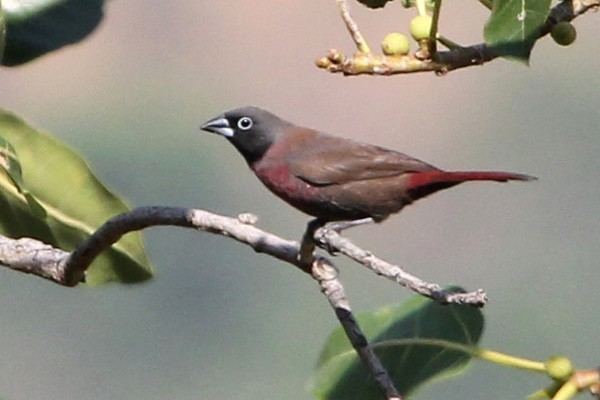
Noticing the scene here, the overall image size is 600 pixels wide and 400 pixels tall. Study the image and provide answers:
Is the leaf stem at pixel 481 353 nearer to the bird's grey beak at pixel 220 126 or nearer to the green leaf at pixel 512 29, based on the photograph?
the green leaf at pixel 512 29

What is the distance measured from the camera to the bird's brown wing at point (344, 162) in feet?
8.16

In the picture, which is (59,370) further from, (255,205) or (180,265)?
(255,205)

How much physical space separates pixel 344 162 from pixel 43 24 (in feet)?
1.82

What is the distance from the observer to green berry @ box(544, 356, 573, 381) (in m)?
1.82

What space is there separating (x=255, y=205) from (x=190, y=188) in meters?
0.76

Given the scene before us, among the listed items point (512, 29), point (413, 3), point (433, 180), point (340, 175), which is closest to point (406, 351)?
point (433, 180)

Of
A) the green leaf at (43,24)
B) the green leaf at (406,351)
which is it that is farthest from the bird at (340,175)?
the green leaf at (43,24)

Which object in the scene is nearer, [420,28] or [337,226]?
[420,28]

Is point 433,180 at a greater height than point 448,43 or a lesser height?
lesser

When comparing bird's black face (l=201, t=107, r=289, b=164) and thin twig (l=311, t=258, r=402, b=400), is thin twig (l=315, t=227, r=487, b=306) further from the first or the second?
bird's black face (l=201, t=107, r=289, b=164)

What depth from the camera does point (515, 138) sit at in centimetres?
1246

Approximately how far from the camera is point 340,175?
2537 millimetres

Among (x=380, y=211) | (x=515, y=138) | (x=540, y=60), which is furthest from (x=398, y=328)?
(x=540, y=60)

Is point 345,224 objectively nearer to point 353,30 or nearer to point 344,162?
point 344,162
